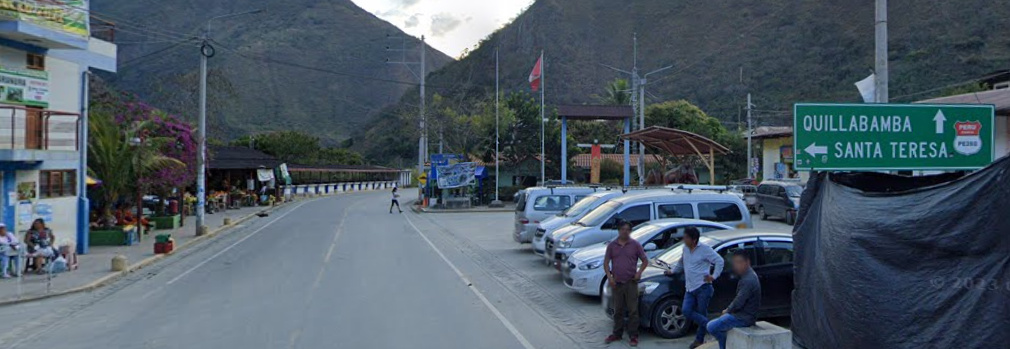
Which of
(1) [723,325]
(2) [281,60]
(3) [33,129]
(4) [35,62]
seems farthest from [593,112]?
(2) [281,60]

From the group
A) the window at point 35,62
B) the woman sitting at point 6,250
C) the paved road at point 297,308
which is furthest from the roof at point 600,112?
the woman sitting at point 6,250

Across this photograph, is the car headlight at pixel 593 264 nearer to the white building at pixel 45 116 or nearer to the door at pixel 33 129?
the white building at pixel 45 116

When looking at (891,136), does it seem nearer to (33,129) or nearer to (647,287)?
(647,287)

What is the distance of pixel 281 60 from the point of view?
141m

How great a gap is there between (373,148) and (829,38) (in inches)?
2722

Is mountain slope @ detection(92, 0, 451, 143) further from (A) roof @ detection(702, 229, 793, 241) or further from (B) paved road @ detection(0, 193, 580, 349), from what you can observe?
(A) roof @ detection(702, 229, 793, 241)

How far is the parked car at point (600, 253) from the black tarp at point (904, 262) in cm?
387

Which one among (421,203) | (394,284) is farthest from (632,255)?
(421,203)

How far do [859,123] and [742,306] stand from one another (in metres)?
2.41

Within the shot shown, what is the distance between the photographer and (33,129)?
16734mm

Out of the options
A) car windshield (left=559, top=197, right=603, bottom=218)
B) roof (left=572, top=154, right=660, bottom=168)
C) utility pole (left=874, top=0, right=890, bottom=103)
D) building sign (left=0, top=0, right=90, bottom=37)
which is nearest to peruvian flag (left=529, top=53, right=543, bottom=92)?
roof (left=572, top=154, right=660, bottom=168)

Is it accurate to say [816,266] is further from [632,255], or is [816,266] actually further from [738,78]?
[738,78]

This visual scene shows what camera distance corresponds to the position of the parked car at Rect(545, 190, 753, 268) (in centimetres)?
1414

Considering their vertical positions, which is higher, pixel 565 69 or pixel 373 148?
pixel 565 69
